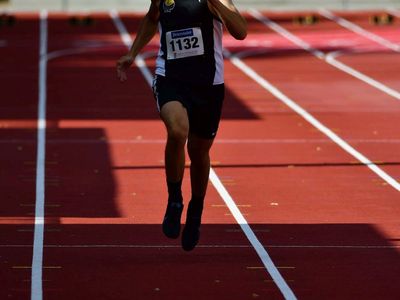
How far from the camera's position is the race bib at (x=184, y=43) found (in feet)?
32.5

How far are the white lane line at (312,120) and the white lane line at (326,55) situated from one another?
1730 mm

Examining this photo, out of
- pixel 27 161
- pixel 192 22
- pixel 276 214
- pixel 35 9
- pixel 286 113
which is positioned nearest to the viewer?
pixel 192 22

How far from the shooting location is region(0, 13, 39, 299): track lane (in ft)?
33.8

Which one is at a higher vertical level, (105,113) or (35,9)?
(105,113)

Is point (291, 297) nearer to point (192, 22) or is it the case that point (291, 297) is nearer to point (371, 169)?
point (192, 22)

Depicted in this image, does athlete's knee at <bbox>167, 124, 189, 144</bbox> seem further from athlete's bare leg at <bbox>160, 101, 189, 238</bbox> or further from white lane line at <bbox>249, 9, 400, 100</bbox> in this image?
white lane line at <bbox>249, 9, 400, 100</bbox>

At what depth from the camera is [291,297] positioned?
9328 millimetres

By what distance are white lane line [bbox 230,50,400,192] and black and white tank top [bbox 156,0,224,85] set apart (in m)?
4.82

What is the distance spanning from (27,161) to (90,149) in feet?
4.35

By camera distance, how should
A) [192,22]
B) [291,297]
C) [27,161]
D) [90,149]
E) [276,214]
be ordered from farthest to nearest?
[90,149], [27,161], [276,214], [192,22], [291,297]

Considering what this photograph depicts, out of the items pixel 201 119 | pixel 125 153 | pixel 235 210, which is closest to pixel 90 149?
pixel 125 153

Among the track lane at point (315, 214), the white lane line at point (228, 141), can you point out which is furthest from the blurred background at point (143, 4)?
the track lane at point (315, 214)

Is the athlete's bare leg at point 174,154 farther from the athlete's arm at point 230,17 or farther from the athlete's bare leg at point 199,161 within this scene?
the athlete's arm at point 230,17

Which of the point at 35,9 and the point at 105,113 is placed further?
the point at 35,9
